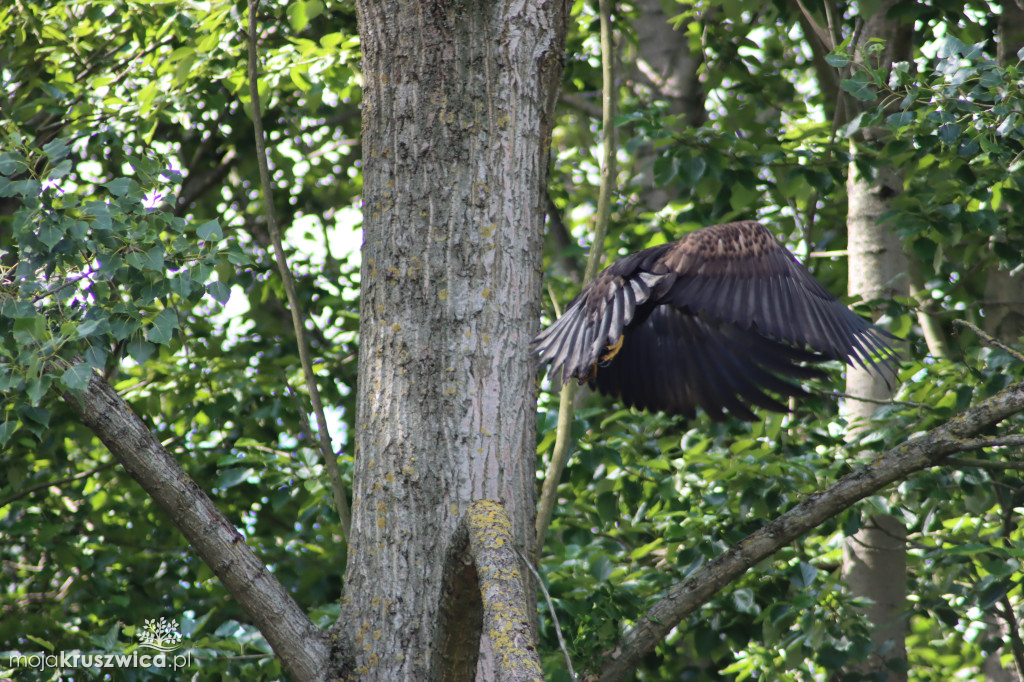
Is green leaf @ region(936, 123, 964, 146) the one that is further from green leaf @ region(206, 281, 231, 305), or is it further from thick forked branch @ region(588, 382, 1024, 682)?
green leaf @ region(206, 281, 231, 305)

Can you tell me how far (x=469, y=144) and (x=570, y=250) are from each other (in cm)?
254

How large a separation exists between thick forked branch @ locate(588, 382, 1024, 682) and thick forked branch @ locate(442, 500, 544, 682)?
57 centimetres

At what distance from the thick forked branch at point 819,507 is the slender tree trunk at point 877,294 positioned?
151 centimetres

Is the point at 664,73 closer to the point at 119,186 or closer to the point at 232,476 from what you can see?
the point at 232,476

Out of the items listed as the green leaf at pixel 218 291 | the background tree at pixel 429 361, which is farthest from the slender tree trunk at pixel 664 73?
the green leaf at pixel 218 291

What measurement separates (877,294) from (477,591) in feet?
8.85

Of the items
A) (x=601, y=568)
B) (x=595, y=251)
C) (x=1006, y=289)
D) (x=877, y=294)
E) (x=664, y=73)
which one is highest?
(x=664, y=73)

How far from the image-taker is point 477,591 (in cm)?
173

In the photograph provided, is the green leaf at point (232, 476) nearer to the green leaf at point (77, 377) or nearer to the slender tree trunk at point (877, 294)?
the green leaf at point (77, 377)

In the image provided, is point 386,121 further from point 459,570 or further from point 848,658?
point 848,658

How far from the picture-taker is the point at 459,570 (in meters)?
1.72

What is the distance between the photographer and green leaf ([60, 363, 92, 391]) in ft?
5.32

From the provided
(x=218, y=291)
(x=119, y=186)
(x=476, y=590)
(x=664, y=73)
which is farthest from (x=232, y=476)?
(x=664, y=73)

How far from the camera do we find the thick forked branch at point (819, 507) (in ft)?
6.48
